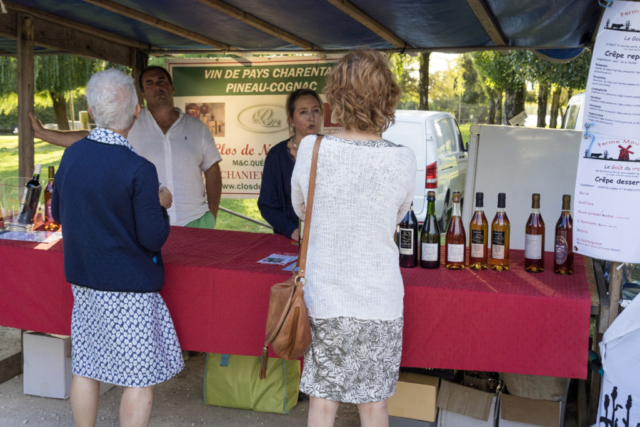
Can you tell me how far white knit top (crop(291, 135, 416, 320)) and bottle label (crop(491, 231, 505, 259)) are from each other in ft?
2.33

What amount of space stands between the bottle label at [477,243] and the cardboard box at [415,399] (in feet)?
2.11

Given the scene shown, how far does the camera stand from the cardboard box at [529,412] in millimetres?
2455

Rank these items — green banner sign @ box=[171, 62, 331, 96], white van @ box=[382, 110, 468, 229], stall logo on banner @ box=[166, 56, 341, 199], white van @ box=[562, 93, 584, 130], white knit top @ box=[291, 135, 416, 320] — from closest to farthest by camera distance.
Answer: white knit top @ box=[291, 135, 416, 320] → green banner sign @ box=[171, 62, 331, 96] → stall logo on banner @ box=[166, 56, 341, 199] → white van @ box=[382, 110, 468, 229] → white van @ box=[562, 93, 584, 130]

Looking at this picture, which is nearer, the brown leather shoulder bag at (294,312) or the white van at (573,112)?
the brown leather shoulder bag at (294,312)

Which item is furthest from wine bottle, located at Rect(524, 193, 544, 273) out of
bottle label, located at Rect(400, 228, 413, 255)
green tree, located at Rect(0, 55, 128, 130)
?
green tree, located at Rect(0, 55, 128, 130)

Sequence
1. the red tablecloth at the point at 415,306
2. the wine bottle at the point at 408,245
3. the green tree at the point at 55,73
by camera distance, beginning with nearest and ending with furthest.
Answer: the red tablecloth at the point at 415,306, the wine bottle at the point at 408,245, the green tree at the point at 55,73

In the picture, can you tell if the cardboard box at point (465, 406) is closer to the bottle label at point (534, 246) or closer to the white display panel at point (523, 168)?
the bottle label at point (534, 246)

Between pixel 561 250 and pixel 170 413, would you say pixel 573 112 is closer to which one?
pixel 561 250

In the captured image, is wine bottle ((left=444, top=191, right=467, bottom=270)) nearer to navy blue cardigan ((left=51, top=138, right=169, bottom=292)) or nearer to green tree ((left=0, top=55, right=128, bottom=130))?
navy blue cardigan ((left=51, top=138, right=169, bottom=292))

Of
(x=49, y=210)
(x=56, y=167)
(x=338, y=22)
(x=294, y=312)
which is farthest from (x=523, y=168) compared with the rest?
(x=56, y=167)

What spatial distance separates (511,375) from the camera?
258 centimetres

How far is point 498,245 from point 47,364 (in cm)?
243

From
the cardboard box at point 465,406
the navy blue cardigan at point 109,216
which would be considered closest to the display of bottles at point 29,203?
the navy blue cardigan at point 109,216

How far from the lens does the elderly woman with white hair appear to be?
197cm
